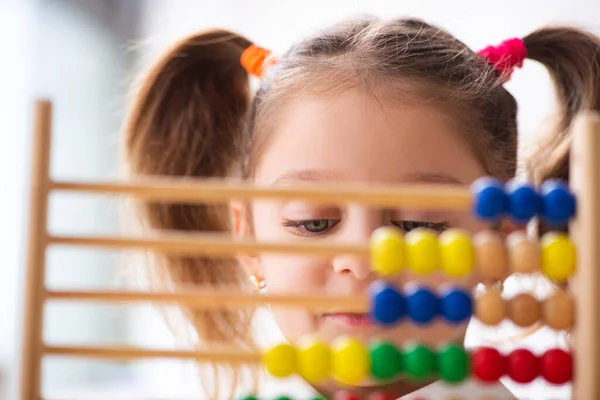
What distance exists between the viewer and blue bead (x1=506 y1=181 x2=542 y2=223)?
575 millimetres

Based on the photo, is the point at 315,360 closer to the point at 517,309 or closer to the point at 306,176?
the point at 517,309

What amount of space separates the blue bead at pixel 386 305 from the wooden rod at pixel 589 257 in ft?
0.40

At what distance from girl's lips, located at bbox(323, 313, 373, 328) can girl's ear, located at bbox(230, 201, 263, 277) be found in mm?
218

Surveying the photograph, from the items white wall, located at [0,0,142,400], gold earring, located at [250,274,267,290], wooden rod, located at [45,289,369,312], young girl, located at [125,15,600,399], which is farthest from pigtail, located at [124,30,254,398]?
white wall, located at [0,0,142,400]

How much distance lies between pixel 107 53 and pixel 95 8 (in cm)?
14

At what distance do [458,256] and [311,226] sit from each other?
1.14ft

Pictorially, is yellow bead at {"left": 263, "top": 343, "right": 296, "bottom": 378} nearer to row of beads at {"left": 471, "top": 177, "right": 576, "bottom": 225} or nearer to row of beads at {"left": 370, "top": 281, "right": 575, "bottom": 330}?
row of beads at {"left": 370, "top": 281, "right": 575, "bottom": 330}

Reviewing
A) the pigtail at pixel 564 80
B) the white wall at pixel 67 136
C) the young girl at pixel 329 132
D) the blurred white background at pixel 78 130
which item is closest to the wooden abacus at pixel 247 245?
the young girl at pixel 329 132

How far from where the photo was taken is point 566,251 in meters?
0.57

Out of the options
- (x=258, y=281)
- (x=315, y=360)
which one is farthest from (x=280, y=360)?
(x=258, y=281)

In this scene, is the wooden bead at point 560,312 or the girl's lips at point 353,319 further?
the girl's lips at point 353,319

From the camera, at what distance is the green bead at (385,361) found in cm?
58

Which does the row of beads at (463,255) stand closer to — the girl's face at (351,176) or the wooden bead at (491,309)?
the wooden bead at (491,309)

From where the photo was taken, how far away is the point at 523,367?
596mm
